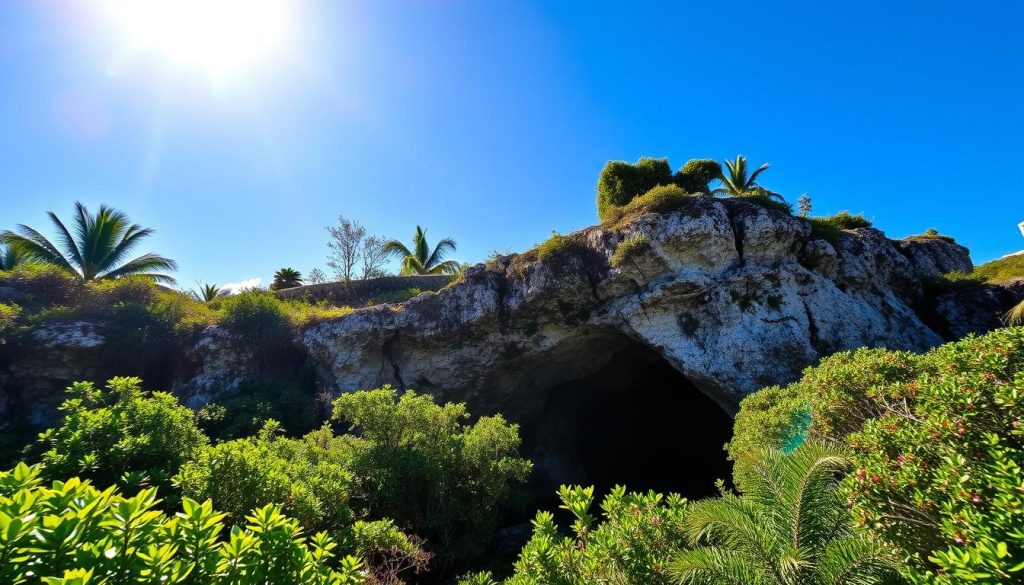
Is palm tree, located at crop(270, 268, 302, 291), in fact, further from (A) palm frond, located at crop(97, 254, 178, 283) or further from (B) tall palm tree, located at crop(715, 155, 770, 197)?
(B) tall palm tree, located at crop(715, 155, 770, 197)

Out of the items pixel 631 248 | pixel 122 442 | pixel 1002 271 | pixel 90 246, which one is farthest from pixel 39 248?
pixel 1002 271

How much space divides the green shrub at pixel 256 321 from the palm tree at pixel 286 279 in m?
10.2

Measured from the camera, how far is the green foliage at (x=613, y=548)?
3.25 m

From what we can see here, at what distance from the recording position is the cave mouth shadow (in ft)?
59.2

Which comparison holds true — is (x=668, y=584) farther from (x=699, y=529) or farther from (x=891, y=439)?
(x=891, y=439)

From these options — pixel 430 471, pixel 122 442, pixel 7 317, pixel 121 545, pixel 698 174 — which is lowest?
pixel 430 471

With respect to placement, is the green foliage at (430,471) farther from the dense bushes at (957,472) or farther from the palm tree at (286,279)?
the palm tree at (286,279)

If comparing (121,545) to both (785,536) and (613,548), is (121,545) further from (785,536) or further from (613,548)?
(785,536)

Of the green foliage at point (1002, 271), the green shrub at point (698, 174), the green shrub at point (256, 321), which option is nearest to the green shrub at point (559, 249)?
the green shrub at point (698, 174)

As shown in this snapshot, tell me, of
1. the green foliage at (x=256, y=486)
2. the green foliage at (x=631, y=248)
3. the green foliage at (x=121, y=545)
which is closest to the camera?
the green foliage at (x=121, y=545)

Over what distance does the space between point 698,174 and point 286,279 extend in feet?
81.4

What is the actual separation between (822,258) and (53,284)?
29.1 m

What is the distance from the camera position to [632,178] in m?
15.8

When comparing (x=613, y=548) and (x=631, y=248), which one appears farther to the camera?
(x=631, y=248)
